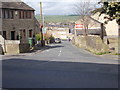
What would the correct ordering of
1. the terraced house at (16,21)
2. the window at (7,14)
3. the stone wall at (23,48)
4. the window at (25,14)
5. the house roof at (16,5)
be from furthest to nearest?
the window at (25,14) < the house roof at (16,5) < the terraced house at (16,21) < the window at (7,14) < the stone wall at (23,48)

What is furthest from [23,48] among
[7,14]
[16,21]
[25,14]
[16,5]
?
[25,14]

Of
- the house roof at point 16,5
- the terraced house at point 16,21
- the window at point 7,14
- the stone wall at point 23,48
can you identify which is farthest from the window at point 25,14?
the stone wall at point 23,48

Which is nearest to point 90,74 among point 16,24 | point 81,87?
point 81,87

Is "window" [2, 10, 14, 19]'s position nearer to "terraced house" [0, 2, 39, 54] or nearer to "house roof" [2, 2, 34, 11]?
"terraced house" [0, 2, 39, 54]

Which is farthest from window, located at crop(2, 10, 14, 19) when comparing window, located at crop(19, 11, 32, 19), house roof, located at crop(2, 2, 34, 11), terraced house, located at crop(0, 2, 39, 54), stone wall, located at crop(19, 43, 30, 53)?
stone wall, located at crop(19, 43, 30, 53)

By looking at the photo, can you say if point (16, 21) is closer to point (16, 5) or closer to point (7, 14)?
point (7, 14)

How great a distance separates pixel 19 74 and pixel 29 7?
35102 millimetres

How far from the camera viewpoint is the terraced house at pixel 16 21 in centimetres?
3869

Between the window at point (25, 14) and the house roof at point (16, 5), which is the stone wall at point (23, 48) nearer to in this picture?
the house roof at point (16, 5)

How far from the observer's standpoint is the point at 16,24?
41406 millimetres

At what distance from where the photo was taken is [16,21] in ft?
136

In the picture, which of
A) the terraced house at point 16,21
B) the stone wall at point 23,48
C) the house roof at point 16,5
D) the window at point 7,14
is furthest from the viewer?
the house roof at point 16,5

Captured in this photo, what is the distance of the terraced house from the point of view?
127 ft

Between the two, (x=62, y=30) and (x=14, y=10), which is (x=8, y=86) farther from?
(x=62, y=30)
